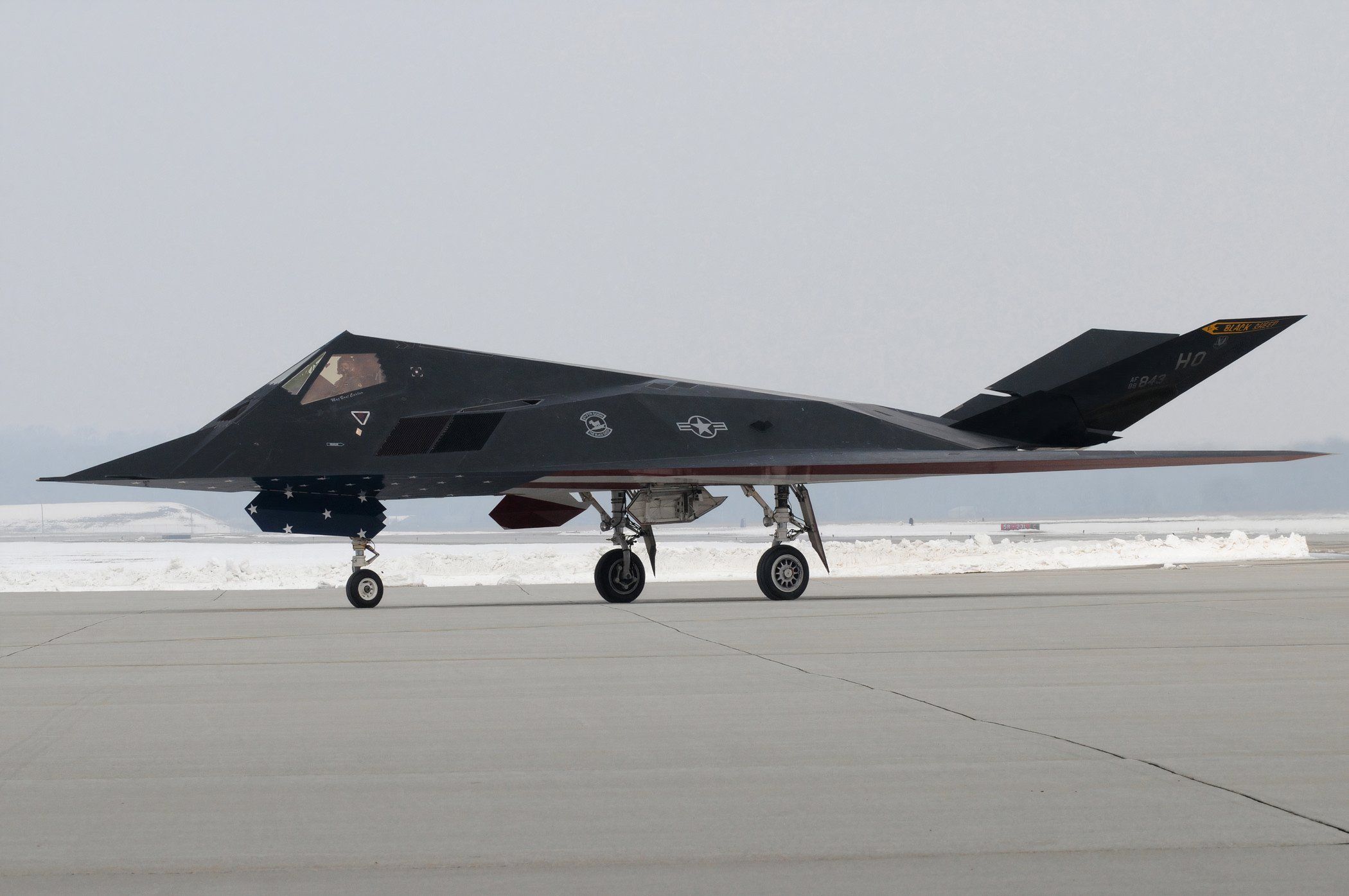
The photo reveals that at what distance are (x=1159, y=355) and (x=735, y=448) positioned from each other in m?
6.78

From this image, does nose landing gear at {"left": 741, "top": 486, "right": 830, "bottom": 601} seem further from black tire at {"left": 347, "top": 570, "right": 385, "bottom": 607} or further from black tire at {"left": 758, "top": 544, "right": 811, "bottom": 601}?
black tire at {"left": 347, "top": 570, "right": 385, "bottom": 607}

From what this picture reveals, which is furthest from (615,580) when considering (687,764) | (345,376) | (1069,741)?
(687,764)

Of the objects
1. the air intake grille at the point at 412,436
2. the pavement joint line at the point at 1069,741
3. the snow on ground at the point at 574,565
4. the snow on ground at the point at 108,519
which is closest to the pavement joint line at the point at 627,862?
the pavement joint line at the point at 1069,741

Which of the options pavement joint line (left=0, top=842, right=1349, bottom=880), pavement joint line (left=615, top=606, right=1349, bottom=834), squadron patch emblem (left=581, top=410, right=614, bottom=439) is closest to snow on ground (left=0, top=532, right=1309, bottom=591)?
squadron patch emblem (left=581, top=410, right=614, bottom=439)

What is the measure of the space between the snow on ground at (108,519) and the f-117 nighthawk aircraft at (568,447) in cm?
11620

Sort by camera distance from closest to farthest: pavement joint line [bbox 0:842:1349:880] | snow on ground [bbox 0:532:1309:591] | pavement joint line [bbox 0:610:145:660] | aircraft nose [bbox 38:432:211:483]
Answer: pavement joint line [bbox 0:842:1349:880]
pavement joint line [bbox 0:610:145:660]
aircraft nose [bbox 38:432:211:483]
snow on ground [bbox 0:532:1309:591]

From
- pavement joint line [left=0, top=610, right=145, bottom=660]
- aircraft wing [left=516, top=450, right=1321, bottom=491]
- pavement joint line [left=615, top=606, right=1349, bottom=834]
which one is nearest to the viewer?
pavement joint line [left=615, top=606, right=1349, bottom=834]

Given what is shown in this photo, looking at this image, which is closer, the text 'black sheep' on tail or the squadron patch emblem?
the squadron patch emblem

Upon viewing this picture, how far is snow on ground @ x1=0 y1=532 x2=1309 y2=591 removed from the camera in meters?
24.9

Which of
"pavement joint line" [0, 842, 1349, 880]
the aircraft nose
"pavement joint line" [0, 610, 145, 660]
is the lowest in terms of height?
"pavement joint line" [0, 610, 145, 660]

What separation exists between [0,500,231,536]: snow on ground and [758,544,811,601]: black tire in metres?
118

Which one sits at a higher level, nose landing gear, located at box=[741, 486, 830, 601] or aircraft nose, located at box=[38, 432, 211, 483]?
aircraft nose, located at box=[38, 432, 211, 483]

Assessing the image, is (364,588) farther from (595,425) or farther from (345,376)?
(595,425)

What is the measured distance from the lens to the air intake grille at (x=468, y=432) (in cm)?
1647
